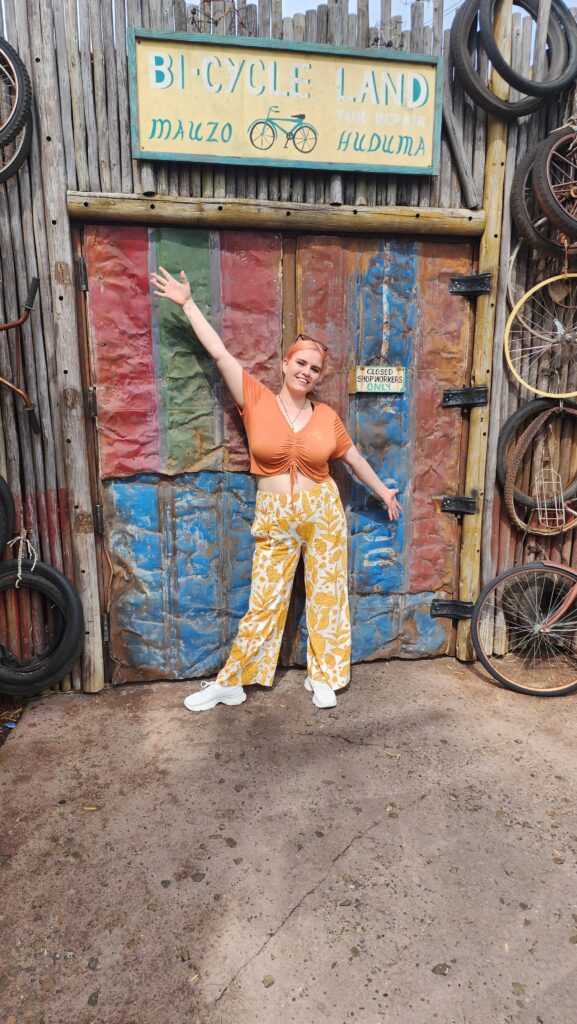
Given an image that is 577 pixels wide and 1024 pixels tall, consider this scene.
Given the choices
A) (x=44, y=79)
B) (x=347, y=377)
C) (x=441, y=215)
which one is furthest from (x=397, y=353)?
(x=44, y=79)

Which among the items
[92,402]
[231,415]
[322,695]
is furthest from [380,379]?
[322,695]

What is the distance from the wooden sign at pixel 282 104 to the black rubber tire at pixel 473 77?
0.49ft

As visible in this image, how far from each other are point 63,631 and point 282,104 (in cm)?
336

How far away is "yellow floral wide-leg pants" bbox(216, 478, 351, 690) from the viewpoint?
12.5 feet

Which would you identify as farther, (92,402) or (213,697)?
(213,697)

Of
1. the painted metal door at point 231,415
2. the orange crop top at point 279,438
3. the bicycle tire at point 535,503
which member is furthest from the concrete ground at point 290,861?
the orange crop top at point 279,438

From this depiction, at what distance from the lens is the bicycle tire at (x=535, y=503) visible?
4.20 m

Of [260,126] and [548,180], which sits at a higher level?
[260,126]

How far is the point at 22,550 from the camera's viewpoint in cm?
381

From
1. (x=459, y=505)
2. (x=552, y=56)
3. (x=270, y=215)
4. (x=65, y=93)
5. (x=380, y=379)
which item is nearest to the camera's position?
(x=65, y=93)

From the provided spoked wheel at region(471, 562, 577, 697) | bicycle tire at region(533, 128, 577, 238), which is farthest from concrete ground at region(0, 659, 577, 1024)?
bicycle tire at region(533, 128, 577, 238)

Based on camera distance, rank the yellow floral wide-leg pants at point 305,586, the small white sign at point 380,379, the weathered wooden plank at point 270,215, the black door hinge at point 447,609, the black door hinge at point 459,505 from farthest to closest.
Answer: the black door hinge at point 447,609
the black door hinge at point 459,505
the small white sign at point 380,379
the yellow floral wide-leg pants at point 305,586
the weathered wooden plank at point 270,215

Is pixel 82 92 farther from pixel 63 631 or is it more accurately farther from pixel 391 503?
pixel 63 631

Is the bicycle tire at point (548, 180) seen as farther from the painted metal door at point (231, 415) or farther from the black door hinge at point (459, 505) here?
the black door hinge at point (459, 505)
